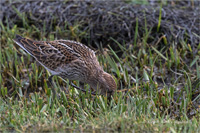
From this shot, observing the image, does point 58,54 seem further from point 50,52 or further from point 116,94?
point 116,94

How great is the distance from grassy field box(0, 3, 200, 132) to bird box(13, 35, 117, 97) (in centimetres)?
22

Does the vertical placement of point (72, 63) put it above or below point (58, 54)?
below

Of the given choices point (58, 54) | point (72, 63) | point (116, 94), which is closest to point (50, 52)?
point (58, 54)

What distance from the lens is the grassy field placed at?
474 cm

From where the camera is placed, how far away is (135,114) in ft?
16.5

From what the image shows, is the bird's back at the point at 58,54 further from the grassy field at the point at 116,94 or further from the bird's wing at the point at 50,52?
the grassy field at the point at 116,94

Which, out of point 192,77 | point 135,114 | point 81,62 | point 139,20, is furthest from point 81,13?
point 135,114

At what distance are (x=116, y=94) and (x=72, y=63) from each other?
3.47ft

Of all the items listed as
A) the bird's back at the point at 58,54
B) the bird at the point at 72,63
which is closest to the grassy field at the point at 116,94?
the bird at the point at 72,63

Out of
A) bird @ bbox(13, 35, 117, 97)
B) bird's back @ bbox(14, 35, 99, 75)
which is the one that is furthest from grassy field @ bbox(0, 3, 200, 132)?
bird's back @ bbox(14, 35, 99, 75)

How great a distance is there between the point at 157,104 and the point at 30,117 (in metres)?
2.16

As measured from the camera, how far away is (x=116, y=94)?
234 inches

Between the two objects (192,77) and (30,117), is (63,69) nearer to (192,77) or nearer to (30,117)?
(30,117)

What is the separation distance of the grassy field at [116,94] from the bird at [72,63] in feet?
0.74
